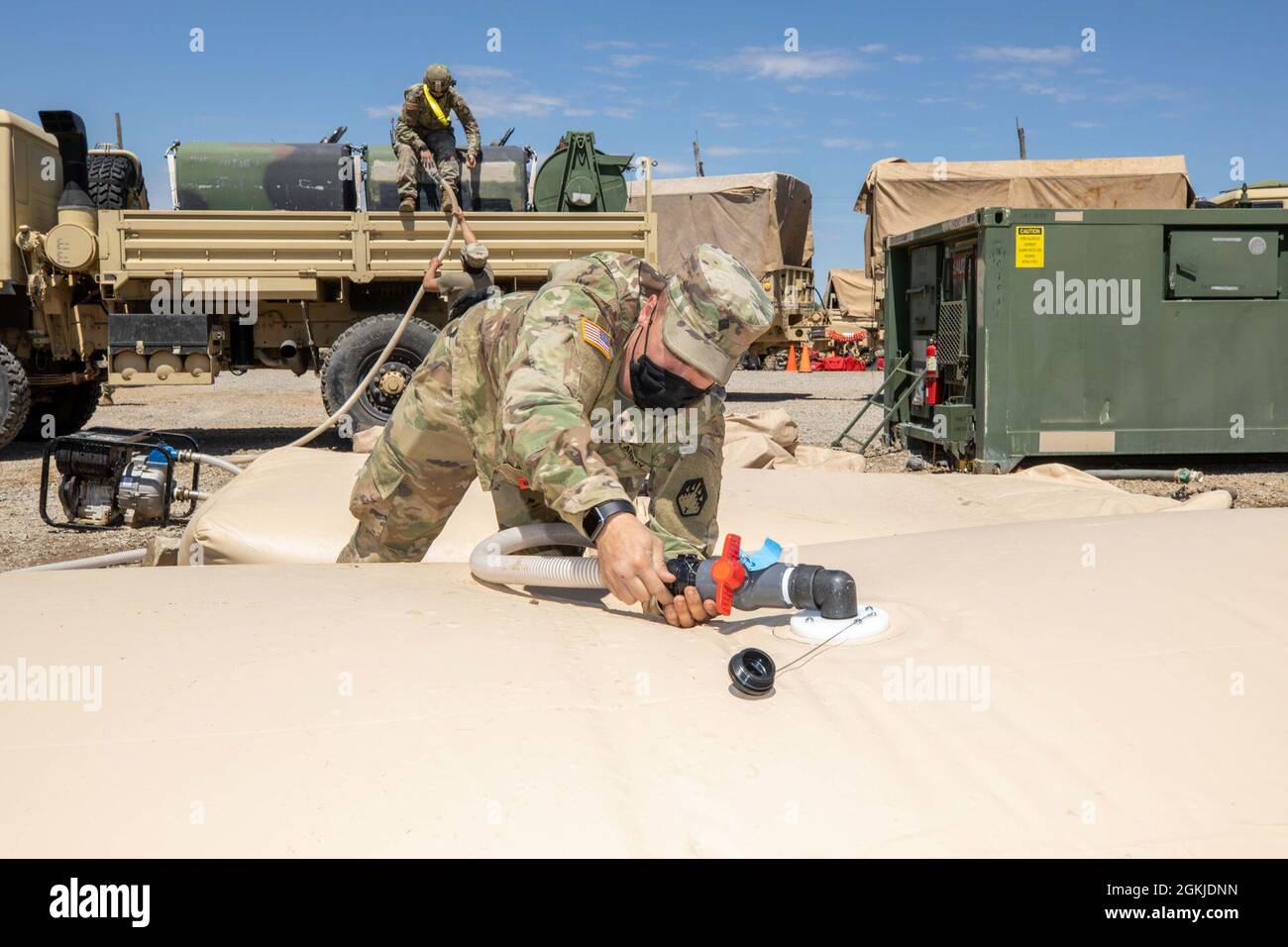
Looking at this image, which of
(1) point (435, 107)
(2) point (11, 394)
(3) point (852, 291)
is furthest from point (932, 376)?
(3) point (852, 291)

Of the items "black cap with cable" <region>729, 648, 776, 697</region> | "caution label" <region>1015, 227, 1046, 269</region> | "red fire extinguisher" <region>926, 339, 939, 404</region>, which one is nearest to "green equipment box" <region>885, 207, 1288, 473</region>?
"caution label" <region>1015, 227, 1046, 269</region>

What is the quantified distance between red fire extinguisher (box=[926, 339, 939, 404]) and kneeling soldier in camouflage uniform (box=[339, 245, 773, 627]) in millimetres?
4028

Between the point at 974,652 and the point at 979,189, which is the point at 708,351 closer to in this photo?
the point at 974,652

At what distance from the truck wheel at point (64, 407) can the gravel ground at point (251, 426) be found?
0.17 meters

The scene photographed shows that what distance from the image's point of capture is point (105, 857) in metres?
1.05

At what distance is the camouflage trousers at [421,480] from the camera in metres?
2.49

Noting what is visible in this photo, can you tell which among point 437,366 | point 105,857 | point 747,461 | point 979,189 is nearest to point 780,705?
point 105,857

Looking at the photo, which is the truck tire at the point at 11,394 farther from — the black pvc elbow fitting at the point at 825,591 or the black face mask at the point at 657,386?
the black pvc elbow fitting at the point at 825,591

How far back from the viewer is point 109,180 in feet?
24.3

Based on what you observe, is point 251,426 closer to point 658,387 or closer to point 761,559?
point 658,387

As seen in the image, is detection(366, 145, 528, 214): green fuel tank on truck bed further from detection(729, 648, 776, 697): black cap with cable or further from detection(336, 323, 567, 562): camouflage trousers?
detection(729, 648, 776, 697): black cap with cable

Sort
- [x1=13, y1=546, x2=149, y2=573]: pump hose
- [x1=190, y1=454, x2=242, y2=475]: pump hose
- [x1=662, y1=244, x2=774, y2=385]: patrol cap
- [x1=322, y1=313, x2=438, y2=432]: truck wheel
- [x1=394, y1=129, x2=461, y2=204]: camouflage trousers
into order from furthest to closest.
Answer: [x1=394, y1=129, x2=461, y2=204]: camouflage trousers < [x1=322, y1=313, x2=438, y2=432]: truck wheel < [x1=190, y1=454, x2=242, y2=475]: pump hose < [x1=13, y1=546, x2=149, y2=573]: pump hose < [x1=662, y1=244, x2=774, y2=385]: patrol cap

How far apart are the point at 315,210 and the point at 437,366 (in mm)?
5355

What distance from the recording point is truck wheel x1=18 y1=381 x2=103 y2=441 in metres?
8.07
